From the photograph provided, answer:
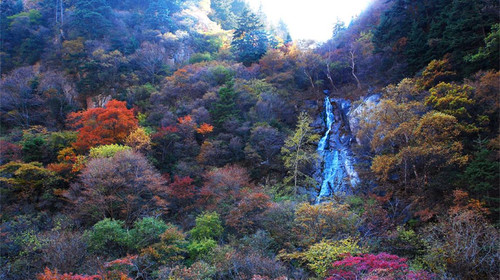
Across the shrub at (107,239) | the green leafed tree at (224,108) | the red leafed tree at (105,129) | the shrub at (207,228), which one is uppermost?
the green leafed tree at (224,108)

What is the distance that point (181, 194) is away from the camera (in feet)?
61.3

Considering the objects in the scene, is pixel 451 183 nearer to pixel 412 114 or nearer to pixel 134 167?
pixel 412 114

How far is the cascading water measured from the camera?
20203 mm

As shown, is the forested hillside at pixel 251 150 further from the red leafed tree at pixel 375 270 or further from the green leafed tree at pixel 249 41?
the green leafed tree at pixel 249 41

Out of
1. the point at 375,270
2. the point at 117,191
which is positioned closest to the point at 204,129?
the point at 117,191

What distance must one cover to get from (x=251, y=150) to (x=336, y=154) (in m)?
7.34

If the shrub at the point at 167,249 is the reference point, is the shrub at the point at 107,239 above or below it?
below

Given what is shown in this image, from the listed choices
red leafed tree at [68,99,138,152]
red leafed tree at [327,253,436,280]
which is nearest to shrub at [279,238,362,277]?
red leafed tree at [327,253,436,280]

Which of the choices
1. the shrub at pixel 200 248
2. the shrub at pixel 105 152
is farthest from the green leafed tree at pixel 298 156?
the shrub at pixel 105 152

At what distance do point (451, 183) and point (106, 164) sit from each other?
18938 mm

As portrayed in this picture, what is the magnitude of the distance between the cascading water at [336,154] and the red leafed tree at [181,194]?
9405 millimetres

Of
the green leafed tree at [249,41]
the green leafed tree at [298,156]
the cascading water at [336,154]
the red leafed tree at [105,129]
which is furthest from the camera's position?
the green leafed tree at [249,41]

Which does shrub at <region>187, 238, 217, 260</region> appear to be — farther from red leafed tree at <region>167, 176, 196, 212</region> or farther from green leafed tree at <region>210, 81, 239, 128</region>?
green leafed tree at <region>210, 81, 239, 128</region>

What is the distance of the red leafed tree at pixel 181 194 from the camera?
18547mm
